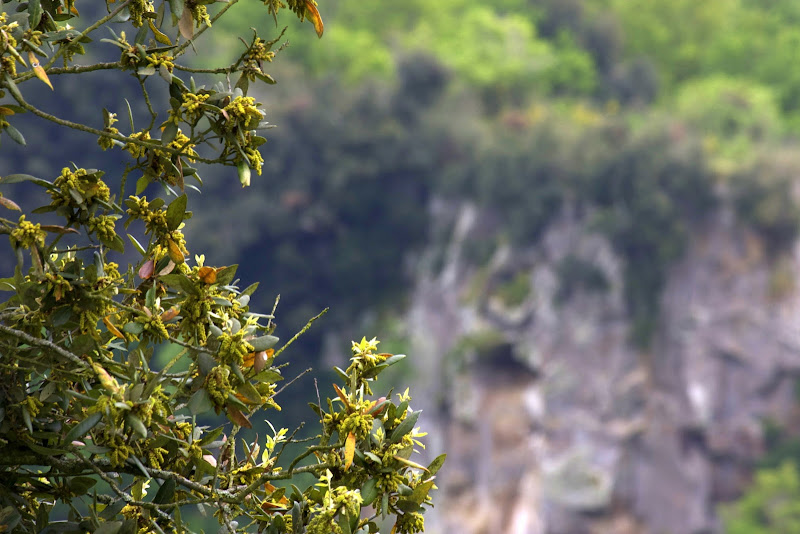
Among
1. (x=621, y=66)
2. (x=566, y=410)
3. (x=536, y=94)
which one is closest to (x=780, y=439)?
(x=566, y=410)

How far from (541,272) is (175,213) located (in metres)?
17.2

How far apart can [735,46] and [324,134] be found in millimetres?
14099

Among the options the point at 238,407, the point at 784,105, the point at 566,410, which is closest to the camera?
the point at 238,407

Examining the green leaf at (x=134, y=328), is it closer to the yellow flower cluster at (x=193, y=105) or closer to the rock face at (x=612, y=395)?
the yellow flower cluster at (x=193, y=105)

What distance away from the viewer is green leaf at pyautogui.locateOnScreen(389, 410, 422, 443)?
215 cm

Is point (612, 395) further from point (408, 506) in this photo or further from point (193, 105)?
point (193, 105)

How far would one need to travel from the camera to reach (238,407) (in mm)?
2055

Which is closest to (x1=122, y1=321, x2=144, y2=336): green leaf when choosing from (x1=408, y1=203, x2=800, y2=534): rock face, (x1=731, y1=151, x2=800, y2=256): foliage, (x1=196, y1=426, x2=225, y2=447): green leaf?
(x1=196, y1=426, x2=225, y2=447): green leaf

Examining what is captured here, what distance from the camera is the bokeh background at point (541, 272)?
18125mm

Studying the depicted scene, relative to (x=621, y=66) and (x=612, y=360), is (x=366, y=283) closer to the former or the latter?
(x=612, y=360)

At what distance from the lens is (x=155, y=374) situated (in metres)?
2.04

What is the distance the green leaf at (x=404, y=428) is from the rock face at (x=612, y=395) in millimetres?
15980

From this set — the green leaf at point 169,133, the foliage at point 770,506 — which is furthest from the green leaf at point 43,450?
the foliage at point 770,506

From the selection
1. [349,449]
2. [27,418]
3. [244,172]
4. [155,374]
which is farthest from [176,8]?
[349,449]
